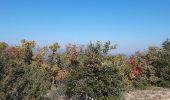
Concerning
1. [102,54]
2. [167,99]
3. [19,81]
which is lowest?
[167,99]

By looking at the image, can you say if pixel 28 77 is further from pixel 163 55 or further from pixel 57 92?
pixel 163 55

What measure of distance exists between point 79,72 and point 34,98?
22.6ft

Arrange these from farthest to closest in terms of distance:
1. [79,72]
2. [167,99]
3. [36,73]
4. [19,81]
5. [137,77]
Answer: [137,77] < [167,99] < [79,72] < [36,73] < [19,81]

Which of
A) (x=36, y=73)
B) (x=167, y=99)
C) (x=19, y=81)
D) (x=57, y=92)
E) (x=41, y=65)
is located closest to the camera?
(x=19, y=81)

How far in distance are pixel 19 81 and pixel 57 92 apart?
30.6 feet

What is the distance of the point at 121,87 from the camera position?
35688mm

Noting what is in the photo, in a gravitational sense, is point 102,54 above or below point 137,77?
above

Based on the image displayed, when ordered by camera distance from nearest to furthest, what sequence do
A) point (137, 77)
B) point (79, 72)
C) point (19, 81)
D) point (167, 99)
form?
point (19, 81) < point (79, 72) < point (167, 99) < point (137, 77)

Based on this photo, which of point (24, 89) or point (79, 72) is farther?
point (79, 72)

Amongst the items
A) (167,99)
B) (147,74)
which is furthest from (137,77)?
(167,99)

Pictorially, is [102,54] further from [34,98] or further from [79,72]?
[34,98]

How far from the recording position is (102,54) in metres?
36.1

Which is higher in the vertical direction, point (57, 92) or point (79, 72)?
point (79, 72)

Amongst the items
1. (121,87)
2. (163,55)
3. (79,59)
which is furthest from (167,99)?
(163,55)
